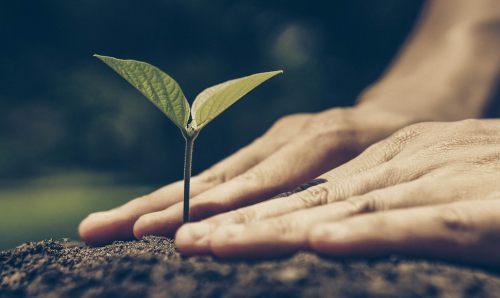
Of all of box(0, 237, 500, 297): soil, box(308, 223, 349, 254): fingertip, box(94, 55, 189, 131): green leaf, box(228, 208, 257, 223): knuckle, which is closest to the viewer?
box(0, 237, 500, 297): soil

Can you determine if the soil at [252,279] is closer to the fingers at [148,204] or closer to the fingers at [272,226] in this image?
the fingers at [272,226]

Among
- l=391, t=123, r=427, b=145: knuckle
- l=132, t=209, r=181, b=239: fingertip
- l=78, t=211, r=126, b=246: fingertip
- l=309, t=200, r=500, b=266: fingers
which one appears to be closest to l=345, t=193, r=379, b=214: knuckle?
l=309, t=200, r=500, b=266: fingers

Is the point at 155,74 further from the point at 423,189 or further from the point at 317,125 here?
the point at 317,125

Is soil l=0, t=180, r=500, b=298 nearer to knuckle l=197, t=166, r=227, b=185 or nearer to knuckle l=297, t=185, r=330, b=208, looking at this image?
knuckle l=297, t=185, r=330, b=208

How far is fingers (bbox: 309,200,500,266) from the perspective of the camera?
103cm

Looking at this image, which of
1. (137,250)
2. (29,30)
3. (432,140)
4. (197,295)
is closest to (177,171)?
(29,30)

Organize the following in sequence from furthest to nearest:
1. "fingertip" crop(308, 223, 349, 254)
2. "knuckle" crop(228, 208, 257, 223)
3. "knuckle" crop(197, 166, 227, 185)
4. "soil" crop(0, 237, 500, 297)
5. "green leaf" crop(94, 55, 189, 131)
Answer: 1. "knuckle" crop(197, 166, 227, 185)
2. "knuckle" crop(228, 208, 257, 223)
3. "green leaf" crop(94, 55, 189, 131)
4. "fingertip" crop(308, 223, 349, 254)
5. "soil" crop(0, 237, 500, 297)

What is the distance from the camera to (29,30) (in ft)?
11.3

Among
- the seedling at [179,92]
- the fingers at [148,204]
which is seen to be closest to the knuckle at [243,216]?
the seedling at [179,92]

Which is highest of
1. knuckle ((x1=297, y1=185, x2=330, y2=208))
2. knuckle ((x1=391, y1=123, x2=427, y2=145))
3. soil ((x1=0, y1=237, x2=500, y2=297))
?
knuckle ((x1=391, y1=123, x2=427, y2=145))

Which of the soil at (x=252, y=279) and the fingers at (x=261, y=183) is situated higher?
the fingers at (x=261, y=183)

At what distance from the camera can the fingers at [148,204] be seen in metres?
1.77

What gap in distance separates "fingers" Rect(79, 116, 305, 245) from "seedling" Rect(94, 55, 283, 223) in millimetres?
556

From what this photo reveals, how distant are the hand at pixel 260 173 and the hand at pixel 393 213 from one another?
32 cm
